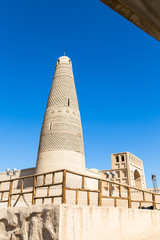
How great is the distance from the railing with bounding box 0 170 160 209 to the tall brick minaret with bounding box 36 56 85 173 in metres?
0.75

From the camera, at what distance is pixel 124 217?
4707 millimetres

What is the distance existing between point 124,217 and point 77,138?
962 centimetres

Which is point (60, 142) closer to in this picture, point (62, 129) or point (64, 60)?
point (62, 129)

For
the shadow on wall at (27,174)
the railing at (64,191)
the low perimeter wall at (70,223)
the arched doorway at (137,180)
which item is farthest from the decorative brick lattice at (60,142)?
the arched doorway at (137,180)

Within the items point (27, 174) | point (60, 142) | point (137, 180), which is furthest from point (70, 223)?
point (137, 180)

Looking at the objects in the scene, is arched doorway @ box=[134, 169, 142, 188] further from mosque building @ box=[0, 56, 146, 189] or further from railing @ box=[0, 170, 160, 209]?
mosque building @ box=[0, 56, 146, 189]

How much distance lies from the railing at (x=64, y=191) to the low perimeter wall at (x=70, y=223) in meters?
0.23

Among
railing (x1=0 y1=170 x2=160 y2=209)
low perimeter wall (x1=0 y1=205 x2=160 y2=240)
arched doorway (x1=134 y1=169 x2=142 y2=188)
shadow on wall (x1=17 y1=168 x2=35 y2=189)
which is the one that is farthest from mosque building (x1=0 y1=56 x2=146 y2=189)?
arched doorway (x1=134 y1=169 x2=142 y2=188)

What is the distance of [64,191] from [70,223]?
0.50 m

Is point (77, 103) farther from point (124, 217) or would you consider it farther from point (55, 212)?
point (55, 212)

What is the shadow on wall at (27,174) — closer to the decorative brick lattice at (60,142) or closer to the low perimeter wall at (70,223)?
the decorative brick lattice at (60,142)

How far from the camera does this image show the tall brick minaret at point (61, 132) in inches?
517

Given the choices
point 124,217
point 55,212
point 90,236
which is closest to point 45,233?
point 55,212

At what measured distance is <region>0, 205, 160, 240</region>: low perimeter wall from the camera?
343 cm
